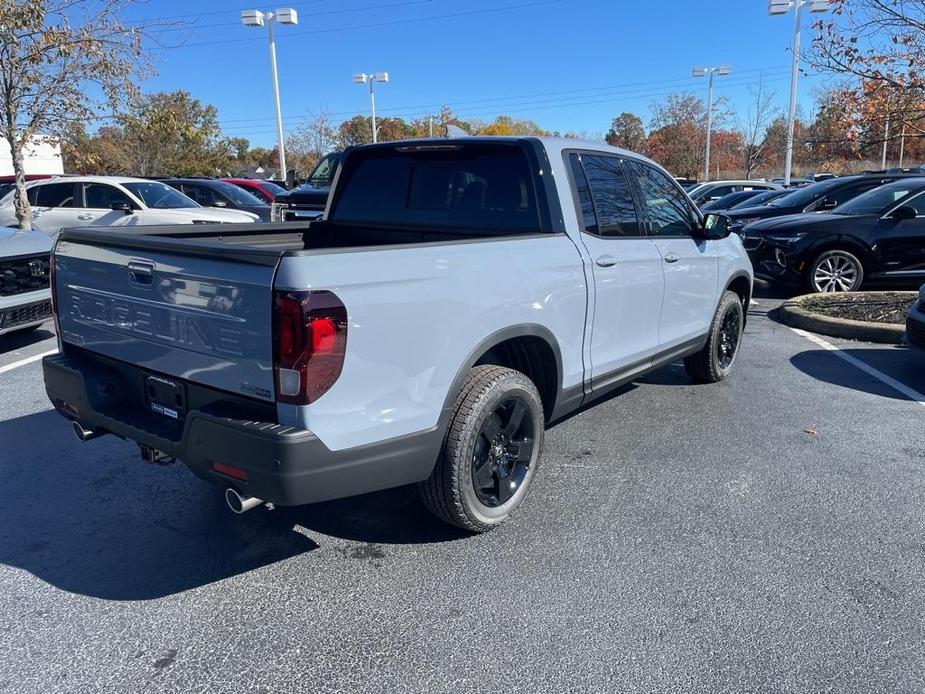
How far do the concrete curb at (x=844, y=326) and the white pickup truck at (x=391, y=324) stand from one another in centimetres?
388

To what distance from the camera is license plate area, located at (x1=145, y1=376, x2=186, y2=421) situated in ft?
10.0

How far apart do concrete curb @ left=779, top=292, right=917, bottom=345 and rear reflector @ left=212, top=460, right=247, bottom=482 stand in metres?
6.99

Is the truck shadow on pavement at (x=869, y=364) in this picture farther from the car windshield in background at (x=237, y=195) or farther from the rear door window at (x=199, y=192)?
the rear door window at (x=199, y=192)

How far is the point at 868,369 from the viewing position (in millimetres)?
6664

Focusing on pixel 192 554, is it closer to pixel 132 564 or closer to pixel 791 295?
pixel 132 564

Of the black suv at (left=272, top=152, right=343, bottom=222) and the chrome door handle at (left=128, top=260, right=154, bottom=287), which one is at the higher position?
the black suv at (left=272, top=152, right=343, bottom=222)

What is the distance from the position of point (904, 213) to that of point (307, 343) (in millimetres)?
9526

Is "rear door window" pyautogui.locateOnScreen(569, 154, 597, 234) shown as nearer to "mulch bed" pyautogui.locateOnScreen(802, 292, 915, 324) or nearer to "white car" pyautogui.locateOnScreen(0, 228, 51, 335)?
"white car" pyautogui.locateOnScreen(0, 228, 51, 335)

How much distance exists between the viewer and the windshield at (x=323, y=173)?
14.5 meters

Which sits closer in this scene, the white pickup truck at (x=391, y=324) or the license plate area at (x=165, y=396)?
the white pickup truck at (x=391, y=324)

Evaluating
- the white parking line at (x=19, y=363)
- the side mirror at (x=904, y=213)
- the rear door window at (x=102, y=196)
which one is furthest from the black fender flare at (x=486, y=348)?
the rear door window at (x=102, y=196)

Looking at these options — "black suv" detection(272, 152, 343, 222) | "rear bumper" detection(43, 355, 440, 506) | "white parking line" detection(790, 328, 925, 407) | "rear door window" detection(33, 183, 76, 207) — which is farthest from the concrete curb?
"rear door window" detection(33, 183, 76, 207)

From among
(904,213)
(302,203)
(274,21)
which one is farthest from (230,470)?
(274,21)

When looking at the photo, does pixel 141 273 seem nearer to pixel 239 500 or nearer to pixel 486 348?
pixel 239 500
